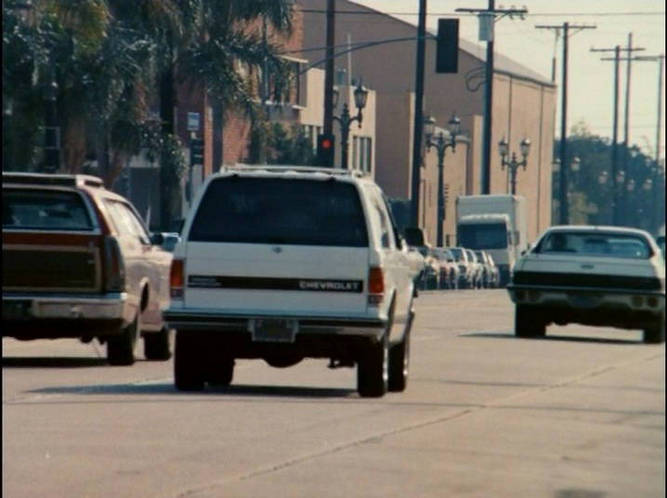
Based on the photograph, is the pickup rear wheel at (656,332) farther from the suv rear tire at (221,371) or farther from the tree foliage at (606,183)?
the suv rear tire at (221,371)

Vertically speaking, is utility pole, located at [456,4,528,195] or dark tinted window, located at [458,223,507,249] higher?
utility pole, located at [456,4,528,195]

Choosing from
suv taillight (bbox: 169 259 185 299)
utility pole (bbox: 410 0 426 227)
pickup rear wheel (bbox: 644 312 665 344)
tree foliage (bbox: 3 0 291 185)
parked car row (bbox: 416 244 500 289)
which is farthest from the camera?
suv taillight (bbox: 169 259 185 299)

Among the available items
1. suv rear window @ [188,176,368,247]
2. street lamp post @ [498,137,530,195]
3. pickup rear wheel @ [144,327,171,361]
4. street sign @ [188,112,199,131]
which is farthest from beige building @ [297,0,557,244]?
pickup rear wheel @ [144,327,171,361]

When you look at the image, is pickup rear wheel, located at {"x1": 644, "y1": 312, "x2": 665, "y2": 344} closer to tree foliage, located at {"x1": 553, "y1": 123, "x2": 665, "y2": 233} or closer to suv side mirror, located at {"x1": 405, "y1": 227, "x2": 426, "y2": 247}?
tree foliage, located at {"x1": 553, "y1": 123, "x2": 665, "y2": 233}

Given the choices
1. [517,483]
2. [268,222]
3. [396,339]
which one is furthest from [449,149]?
[396,339]

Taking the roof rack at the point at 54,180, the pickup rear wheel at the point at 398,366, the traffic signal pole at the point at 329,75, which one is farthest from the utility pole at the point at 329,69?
the pickup rear wheel at the point at 398,366

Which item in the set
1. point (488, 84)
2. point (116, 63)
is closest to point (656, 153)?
point (488, 84)
